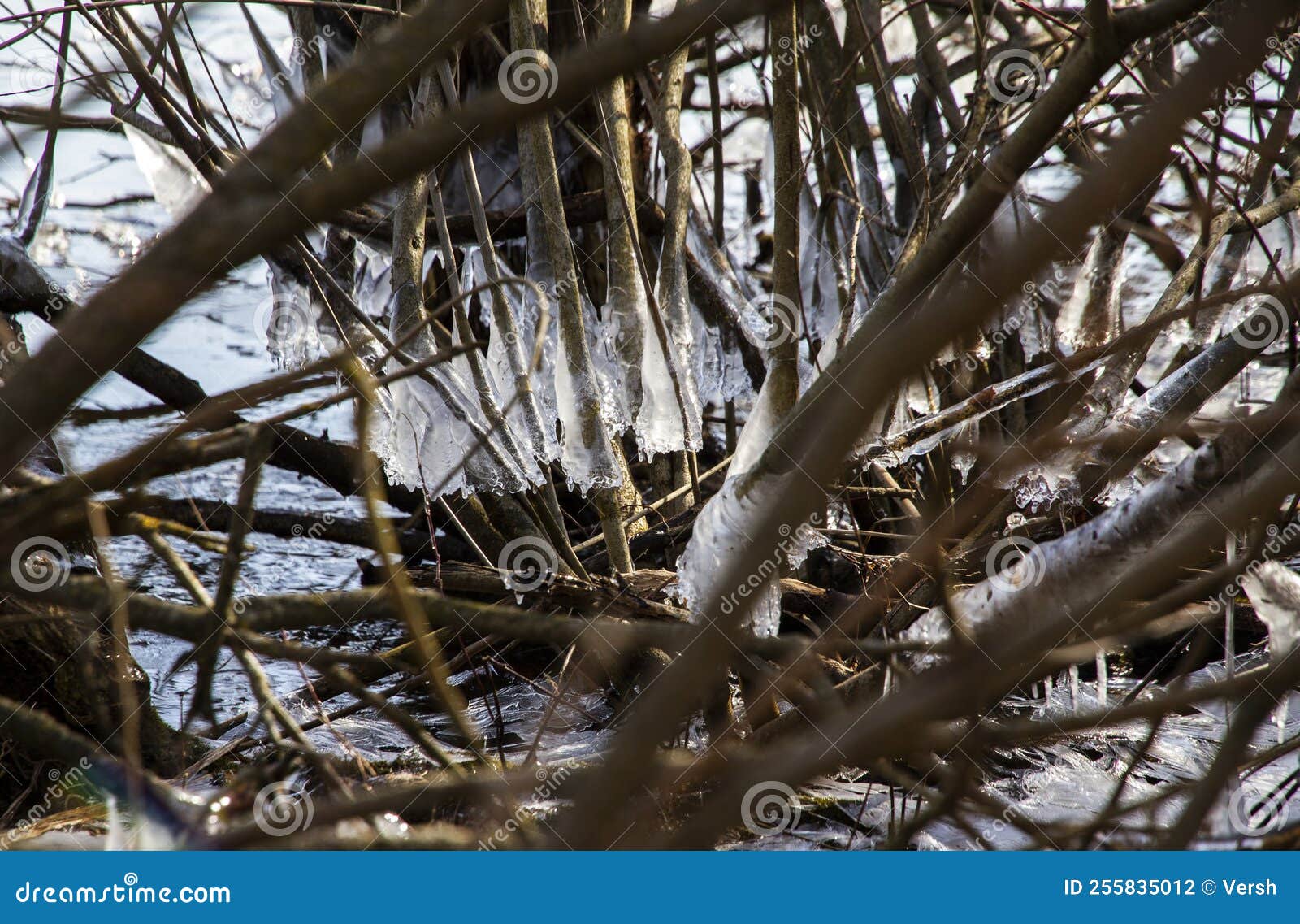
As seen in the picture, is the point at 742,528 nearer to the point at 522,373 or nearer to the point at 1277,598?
the point at 1277,598

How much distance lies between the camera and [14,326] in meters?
2.50

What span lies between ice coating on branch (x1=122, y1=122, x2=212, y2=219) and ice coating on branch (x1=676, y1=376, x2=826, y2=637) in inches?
68.2

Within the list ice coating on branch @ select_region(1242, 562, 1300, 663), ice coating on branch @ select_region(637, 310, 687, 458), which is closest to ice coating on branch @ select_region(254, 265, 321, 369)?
ice coating on branch @ select_region(637, 310, 687, 458)

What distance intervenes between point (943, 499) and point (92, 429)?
112 inches

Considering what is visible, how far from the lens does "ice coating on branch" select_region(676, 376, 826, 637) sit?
1581 mm

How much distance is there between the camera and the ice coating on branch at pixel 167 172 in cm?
259

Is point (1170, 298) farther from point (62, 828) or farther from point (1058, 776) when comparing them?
point (62, 828)

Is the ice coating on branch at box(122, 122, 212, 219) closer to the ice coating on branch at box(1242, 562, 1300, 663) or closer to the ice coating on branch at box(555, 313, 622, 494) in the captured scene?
the ice coating on branch at box(555, 313, 622, 494)

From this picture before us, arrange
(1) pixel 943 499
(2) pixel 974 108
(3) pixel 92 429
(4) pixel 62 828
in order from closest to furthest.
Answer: (4) pixel 62 828
(1) pixel 943 499
(2) pixel 974 108
(3) pixel 92 429

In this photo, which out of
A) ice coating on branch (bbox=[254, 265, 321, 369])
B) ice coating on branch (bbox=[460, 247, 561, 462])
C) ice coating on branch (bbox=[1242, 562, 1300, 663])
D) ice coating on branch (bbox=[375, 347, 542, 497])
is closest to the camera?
ice coating on branch (bbox=[1242, 562, 1300, 663])

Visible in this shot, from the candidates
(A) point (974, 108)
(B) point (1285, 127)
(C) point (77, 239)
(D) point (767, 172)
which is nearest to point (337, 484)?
(C) point (77, 239)

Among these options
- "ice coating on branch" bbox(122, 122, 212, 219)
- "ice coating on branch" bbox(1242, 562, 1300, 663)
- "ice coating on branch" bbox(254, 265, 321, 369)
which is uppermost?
"ice coating on branch" bbox(122, 122, 212, 219)

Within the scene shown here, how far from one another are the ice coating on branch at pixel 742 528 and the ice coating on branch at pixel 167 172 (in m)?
1.73

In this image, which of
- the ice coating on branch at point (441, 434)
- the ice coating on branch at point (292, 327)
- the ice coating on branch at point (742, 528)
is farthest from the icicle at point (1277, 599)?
the ice coating on branch at point (292, 327)
